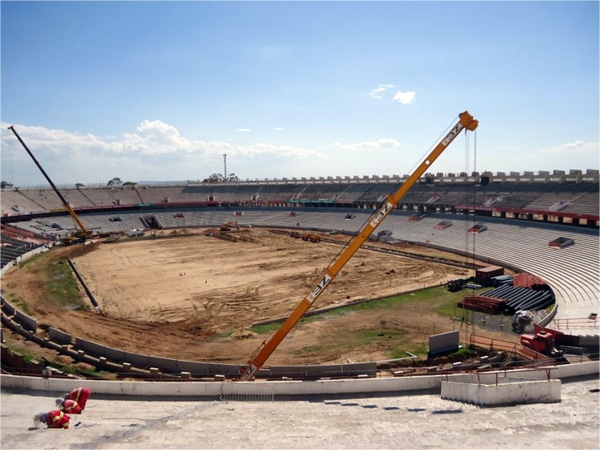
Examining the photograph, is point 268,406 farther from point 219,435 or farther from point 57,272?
point 57,272

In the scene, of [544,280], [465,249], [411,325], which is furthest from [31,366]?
[465,249]

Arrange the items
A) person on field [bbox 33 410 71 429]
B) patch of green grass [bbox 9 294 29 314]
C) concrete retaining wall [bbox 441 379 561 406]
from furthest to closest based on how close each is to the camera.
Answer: patch of green grass [bbox 9 294 29 314]
concrete retaining wall [bbox 441 379 561 406]
person on field [bbox 33 410 71 429]

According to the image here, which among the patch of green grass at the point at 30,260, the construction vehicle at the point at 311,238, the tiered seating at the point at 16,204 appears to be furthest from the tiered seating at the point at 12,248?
the construction vehicle at the point at 311,238

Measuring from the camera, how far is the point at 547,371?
13.7m

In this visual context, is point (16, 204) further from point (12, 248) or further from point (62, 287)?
point (62, 287)

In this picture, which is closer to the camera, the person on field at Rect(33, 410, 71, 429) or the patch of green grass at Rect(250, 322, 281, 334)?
the person on field at Rect(33, 410, 71, 429)

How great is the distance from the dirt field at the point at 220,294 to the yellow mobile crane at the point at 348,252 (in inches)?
148

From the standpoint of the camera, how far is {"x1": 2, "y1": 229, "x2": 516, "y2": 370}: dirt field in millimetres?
22828

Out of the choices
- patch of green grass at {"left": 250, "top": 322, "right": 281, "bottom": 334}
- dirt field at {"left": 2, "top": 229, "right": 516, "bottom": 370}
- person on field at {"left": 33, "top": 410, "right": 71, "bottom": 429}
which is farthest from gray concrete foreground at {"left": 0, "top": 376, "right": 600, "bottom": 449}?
patch of green grass at {"left": 250, "top": 322, "right": 281, "bottom": 334}

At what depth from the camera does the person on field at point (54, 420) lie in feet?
38.0

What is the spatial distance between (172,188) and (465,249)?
64.2 meters

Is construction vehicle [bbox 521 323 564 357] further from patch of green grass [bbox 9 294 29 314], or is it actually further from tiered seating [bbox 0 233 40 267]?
tiered seating [bbox 0 233 40 267]

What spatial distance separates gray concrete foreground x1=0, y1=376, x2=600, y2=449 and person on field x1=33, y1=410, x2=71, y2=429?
0.67 ft

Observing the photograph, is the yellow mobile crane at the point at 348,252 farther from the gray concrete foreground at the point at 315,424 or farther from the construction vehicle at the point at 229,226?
the construction vehicle at the point at 229,226
